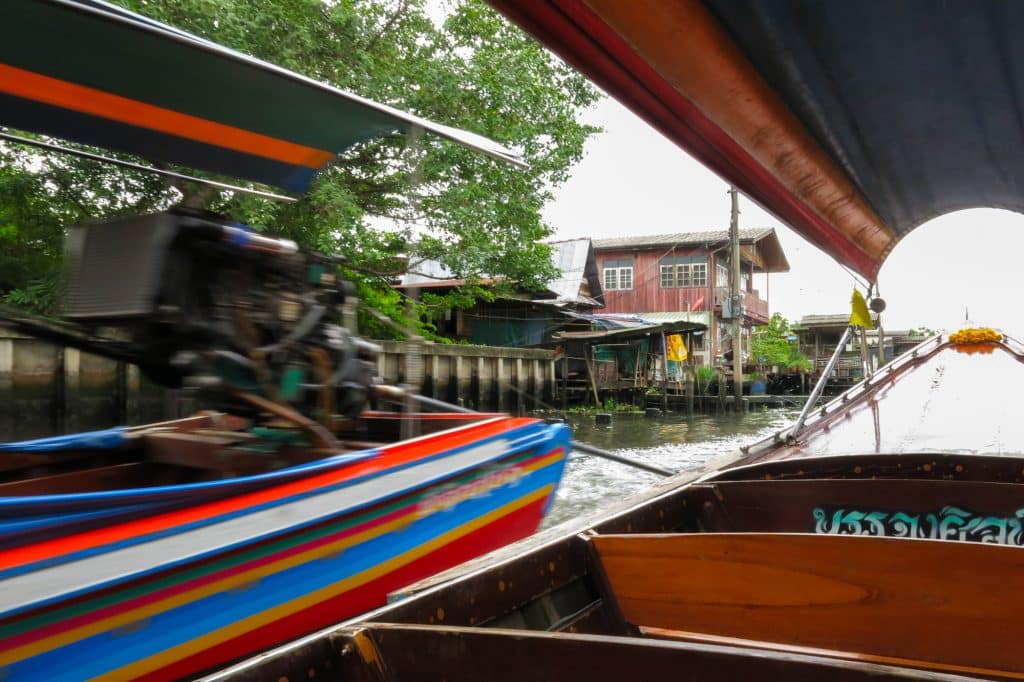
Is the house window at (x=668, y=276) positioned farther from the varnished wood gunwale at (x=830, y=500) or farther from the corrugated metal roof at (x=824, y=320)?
the varnished wood gunwale at (x=830, y=500)

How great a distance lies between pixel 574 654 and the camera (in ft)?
3.82

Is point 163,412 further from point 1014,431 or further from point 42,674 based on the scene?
point 1014,431

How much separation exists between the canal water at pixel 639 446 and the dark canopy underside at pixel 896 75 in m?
1.91

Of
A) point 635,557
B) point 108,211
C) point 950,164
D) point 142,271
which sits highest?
point 108,211

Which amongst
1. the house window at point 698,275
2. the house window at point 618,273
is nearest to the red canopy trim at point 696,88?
the house window at point 698,275

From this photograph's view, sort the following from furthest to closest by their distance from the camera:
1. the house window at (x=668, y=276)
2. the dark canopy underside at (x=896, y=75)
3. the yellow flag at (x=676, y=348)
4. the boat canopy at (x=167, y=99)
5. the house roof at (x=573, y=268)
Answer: the house window at (x=668, y=276) < the yellow flag at (x=676, y=348) < the house roof at (x=573, y=268) < the boat canopy at (x=167, y=99) < the dark canopy underside at (x=896, y=75)

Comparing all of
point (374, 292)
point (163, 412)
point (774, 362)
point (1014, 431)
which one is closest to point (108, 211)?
point (163, 412)

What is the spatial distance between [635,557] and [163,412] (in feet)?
33.3

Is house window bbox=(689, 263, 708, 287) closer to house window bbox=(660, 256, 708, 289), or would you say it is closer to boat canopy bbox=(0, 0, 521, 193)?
house window bbox=(660, 256, 708, 289)

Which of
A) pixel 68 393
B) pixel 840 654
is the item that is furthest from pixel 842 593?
pixel 68 393

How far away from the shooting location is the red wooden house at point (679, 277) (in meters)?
26.8

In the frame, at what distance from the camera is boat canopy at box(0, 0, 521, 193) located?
2.92 meters

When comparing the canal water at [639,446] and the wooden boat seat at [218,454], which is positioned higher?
the wooden boat seat at [218,454]

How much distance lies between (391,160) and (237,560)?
959cm
